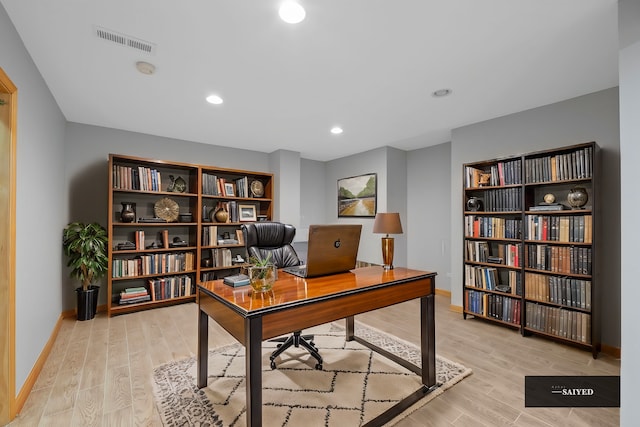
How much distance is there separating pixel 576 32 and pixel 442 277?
3.47m

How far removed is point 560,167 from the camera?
2.82m

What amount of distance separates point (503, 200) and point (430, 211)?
147cm

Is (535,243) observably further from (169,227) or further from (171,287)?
(169,227)

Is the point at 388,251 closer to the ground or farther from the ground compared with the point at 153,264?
farther from the ground

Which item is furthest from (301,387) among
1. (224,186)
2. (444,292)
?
(224,186)

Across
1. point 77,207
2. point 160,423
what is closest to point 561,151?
point 160,423

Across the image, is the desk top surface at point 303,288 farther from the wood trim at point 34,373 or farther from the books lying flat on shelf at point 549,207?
the books lying flat on shelf at point 549,207

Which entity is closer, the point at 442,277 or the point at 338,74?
the point at 338,74

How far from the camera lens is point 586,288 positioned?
2652 mm

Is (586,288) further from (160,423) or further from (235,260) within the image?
(235,260)

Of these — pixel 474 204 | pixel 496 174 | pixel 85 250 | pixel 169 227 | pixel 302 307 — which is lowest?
pixel 302 307

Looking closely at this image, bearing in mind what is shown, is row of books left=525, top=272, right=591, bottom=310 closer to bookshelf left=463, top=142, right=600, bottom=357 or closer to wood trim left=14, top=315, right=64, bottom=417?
bookshelf left=463, top=142, right=600, bottom=357

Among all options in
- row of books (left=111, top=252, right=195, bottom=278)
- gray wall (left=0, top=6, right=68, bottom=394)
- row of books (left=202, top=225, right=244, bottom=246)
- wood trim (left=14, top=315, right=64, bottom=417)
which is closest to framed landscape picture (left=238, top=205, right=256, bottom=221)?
row of books (left=202, top=225, right=244, bottom=246)

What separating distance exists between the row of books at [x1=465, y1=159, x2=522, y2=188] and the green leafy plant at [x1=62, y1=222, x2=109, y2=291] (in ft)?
14.6
